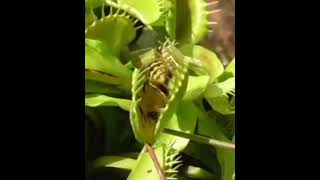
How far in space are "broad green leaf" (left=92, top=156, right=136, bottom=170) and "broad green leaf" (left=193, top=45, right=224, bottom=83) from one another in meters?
0.13

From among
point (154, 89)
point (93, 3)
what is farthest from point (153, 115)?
point (93, 3)

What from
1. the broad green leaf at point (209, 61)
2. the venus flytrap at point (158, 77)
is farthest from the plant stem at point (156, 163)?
the broad green leaf at point (209, 61)

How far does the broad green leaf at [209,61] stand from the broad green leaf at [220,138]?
0.15 feet

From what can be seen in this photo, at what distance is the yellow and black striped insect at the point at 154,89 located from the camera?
2.24ft

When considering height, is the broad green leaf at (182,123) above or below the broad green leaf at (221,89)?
below

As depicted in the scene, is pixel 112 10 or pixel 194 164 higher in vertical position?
pixel 112 10

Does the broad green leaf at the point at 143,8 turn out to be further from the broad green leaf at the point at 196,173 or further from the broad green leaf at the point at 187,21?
the broad green leaf at the point at 196,173

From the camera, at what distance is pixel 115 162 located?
2.30 feet

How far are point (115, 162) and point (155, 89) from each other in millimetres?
89

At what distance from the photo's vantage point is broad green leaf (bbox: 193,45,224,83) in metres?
0.72

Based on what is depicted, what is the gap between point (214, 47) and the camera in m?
0.73
